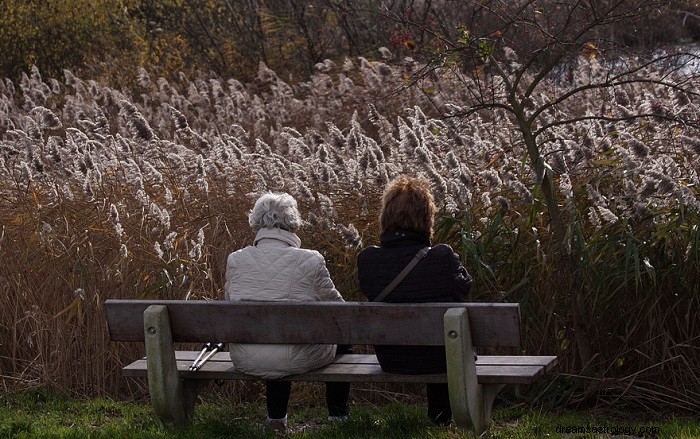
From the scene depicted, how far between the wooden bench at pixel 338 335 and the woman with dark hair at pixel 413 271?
10 cm

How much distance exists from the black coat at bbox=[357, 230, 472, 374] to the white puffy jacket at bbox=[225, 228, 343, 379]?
10.2 inches

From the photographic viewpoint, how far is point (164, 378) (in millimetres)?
5902

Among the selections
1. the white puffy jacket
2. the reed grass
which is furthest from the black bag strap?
the reed grass

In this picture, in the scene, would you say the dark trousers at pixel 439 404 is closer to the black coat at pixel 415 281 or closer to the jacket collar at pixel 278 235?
the black coat at pixel 415 281

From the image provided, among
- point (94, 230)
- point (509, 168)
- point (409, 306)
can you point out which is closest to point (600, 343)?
point (509, 168)

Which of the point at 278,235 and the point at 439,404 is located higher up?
the point at 278,235

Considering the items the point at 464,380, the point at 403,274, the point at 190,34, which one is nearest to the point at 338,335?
the point at 403,274

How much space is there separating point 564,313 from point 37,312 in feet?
9.56

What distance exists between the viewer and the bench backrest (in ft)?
17.6

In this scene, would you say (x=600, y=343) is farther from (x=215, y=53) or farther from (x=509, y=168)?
(x=215, y=53)

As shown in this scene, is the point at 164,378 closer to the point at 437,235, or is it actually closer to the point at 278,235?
the point at 278,235

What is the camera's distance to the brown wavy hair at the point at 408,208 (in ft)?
19.3

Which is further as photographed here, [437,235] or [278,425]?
[437,235]

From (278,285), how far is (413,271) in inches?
24.8
